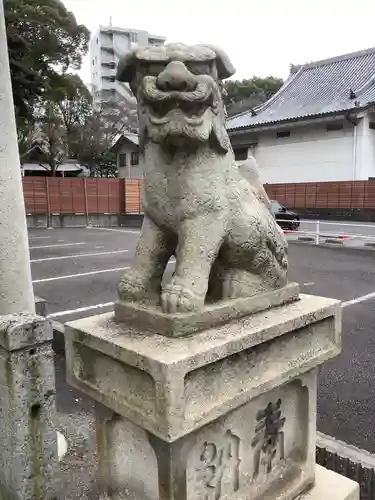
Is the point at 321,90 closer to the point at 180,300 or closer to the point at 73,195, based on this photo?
the point at 73,195

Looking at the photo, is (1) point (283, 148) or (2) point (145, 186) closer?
(2) point (145, 186)

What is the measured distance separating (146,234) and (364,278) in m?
6.71

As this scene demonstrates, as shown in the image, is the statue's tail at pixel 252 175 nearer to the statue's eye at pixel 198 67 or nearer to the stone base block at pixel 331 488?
the statue's eye at pixel 198 67

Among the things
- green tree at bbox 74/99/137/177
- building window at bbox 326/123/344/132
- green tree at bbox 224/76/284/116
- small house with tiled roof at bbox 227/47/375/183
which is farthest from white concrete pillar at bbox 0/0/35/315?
green tree at bbox 224/76/284/116

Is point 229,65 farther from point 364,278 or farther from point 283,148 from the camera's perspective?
point 283,148

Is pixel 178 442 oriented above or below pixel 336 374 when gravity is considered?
above

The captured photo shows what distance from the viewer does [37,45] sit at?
Result: 11414 mm

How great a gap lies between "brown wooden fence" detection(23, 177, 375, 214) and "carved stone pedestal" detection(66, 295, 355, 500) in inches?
679

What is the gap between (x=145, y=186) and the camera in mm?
1762

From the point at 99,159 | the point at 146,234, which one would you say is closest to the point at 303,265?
the point at 146,234

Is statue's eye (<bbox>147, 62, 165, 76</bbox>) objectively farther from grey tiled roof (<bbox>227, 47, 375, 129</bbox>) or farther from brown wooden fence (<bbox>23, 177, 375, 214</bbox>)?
grey tiled roof (<bbox>227, 47, 375, 129</bbox>)

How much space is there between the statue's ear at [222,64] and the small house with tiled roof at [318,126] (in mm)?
17663

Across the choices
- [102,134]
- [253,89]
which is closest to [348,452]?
[102,134]

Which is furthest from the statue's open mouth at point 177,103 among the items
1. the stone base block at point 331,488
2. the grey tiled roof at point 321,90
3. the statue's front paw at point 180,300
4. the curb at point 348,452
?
the grey tiled roof at point 321,90
